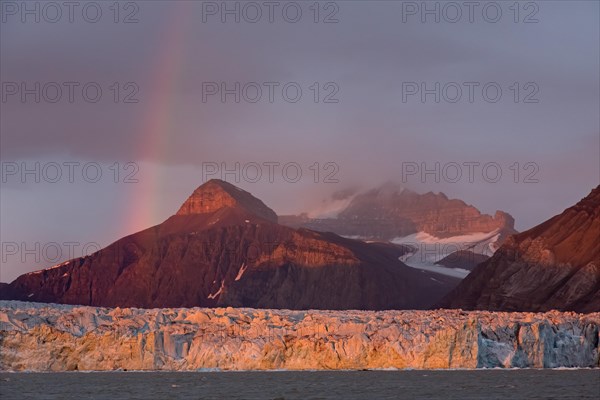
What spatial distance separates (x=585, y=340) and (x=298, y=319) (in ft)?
135

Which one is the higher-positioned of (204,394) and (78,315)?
(78,315)

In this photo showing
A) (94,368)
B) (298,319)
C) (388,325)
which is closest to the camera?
(94,368)

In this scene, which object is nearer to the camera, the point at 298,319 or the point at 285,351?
the point at 285,351

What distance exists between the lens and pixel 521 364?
14312cm

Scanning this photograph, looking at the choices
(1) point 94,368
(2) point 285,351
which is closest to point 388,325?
(2) point 285,351

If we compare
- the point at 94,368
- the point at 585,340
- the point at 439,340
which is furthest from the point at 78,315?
the point at 585,340

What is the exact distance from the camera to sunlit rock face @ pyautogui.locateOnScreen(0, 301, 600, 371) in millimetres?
127625

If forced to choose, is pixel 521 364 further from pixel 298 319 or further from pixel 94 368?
pixel 94 368

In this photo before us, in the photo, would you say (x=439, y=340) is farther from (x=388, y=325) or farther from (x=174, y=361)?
(x=174, y=361)

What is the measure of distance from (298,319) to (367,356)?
19.5 metres

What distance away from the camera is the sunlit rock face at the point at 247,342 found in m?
128

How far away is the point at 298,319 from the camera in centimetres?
15150

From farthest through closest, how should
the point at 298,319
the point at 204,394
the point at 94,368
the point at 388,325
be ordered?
the point at 298,319, the point at 388,325, the point at 94,368, the point at 204,394

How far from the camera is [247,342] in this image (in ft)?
439
